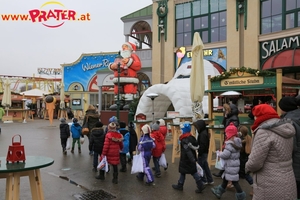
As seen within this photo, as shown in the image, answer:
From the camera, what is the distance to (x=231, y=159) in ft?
17.1

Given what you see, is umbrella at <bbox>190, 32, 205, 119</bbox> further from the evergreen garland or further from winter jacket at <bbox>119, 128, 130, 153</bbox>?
winter jacket at <bbox>119, 128, 130, 153</bbox>

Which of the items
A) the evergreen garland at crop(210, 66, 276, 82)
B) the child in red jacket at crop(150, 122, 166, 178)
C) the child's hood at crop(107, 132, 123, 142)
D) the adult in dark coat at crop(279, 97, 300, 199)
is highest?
the evergreen garland at crop(210, 66, 276, 82)

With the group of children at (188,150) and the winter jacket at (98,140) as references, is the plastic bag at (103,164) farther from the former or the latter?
the winter jacket at (98,140)

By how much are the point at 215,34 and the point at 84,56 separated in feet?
63.1

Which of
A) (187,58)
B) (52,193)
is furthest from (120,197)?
(187,58)

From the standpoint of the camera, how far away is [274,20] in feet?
60.6

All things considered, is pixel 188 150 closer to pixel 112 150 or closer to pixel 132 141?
pixel 112 150

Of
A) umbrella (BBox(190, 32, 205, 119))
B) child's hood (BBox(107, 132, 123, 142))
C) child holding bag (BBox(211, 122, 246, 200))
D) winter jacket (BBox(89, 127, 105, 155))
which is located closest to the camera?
child holding bag (BBox(211, 122, 246, 200))

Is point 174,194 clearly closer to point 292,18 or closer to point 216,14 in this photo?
point 292,18

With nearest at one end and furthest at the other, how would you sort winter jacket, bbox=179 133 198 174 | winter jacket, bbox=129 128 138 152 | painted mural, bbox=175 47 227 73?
winter jacket, bbox=179 133 198 174 → winter jacket, bbox=129 128 138 152 → painted mural, bbox=175 47 227 73

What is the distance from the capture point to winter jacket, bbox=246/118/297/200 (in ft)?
10.4

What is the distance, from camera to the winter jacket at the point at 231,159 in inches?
203

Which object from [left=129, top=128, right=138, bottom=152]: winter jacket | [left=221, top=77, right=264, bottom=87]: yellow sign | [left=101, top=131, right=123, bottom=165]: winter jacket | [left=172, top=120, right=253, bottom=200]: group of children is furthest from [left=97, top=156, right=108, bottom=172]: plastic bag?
[left=221, top=77, right=264, bottom=87]: yellow sign

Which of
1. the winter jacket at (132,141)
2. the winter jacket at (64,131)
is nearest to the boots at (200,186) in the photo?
the winter jacket at (132,141)
